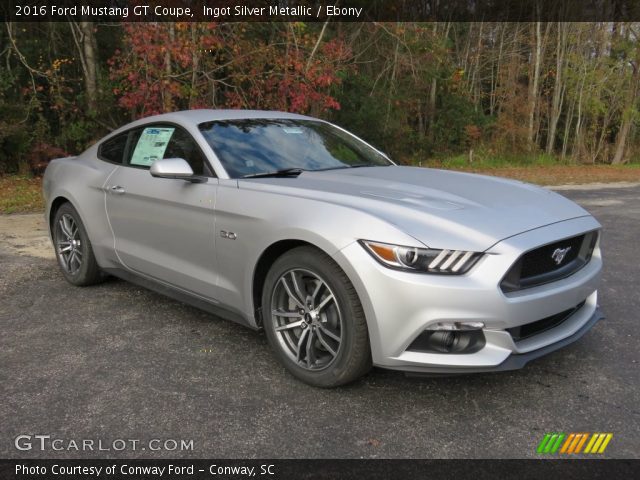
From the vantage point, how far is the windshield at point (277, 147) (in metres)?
3.75

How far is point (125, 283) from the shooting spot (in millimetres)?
5086

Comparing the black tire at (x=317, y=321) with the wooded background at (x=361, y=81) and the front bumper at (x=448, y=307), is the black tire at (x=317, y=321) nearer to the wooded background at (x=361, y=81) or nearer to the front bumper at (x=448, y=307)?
the front bumper at (x=448, y=307)

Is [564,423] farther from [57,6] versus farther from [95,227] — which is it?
[57,6]

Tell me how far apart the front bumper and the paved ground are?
0.31 meters

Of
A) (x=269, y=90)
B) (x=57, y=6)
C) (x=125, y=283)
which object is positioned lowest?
(x=125, y=283)

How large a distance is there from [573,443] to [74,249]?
4.16 m

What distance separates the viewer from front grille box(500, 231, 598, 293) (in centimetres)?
273

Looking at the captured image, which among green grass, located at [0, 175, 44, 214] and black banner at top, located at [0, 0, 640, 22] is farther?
black banner at top, located at [0, 0, 640, 22]

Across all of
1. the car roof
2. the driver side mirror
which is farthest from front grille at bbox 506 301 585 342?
the car roof

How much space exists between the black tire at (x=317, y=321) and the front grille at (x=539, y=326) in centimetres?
73

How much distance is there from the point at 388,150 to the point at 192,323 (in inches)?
772

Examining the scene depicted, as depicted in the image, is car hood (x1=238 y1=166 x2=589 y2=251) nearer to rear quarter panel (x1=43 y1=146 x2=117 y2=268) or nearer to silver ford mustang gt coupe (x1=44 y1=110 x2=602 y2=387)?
silver ford mustang gt coupe (x1=44 y1=110 x2=602 y2=387)

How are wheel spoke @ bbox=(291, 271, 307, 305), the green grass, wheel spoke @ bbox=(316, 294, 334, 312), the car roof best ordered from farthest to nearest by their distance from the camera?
the green grass < the car roof < wheel spoke @ bbox=(291, 271, 307, 305) < wheel spoke @ bbox=(316, 294, 334, 312)

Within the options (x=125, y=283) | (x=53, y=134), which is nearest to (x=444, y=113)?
(x=53, y=134)
